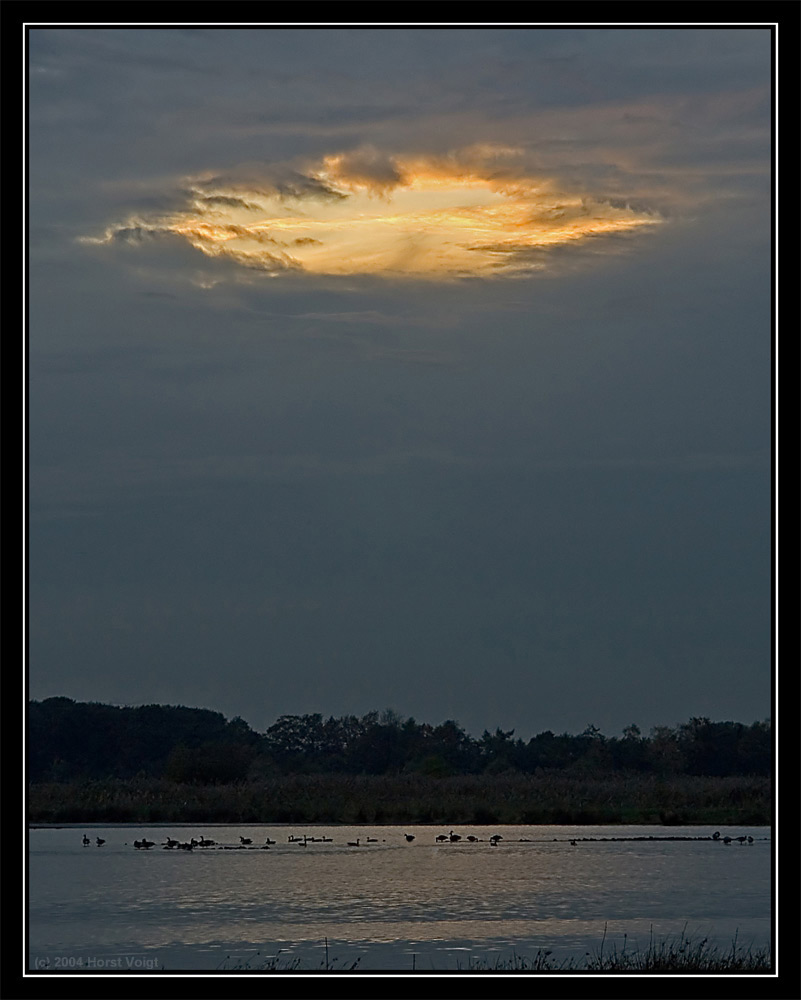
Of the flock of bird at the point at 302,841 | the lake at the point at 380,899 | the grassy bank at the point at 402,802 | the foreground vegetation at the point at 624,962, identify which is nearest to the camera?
the foreground vegetation at the point at 624,962

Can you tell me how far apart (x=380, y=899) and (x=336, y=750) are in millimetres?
42033

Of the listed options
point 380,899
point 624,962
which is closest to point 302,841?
point 380,899

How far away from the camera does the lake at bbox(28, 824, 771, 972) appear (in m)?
19.3

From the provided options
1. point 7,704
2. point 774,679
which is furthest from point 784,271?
point 7,704

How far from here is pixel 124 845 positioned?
123ft

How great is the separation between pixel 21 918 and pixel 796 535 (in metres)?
4.61

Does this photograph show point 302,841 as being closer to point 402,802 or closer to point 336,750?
point 402,802

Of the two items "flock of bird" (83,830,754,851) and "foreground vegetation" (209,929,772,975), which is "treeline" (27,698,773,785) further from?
"foreground vegetation" (209,929,772,975)

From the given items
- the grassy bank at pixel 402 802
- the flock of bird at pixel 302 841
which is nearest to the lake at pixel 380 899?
the flock of bird at pixel 302 841

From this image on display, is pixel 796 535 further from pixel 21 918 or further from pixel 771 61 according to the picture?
pixel 21 918

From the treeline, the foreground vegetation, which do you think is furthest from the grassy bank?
the foreground vegetation

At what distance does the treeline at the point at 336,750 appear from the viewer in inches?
2251

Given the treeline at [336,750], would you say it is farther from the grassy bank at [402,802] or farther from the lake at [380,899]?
the lake at [380,899]

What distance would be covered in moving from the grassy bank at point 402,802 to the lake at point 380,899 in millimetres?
6012
